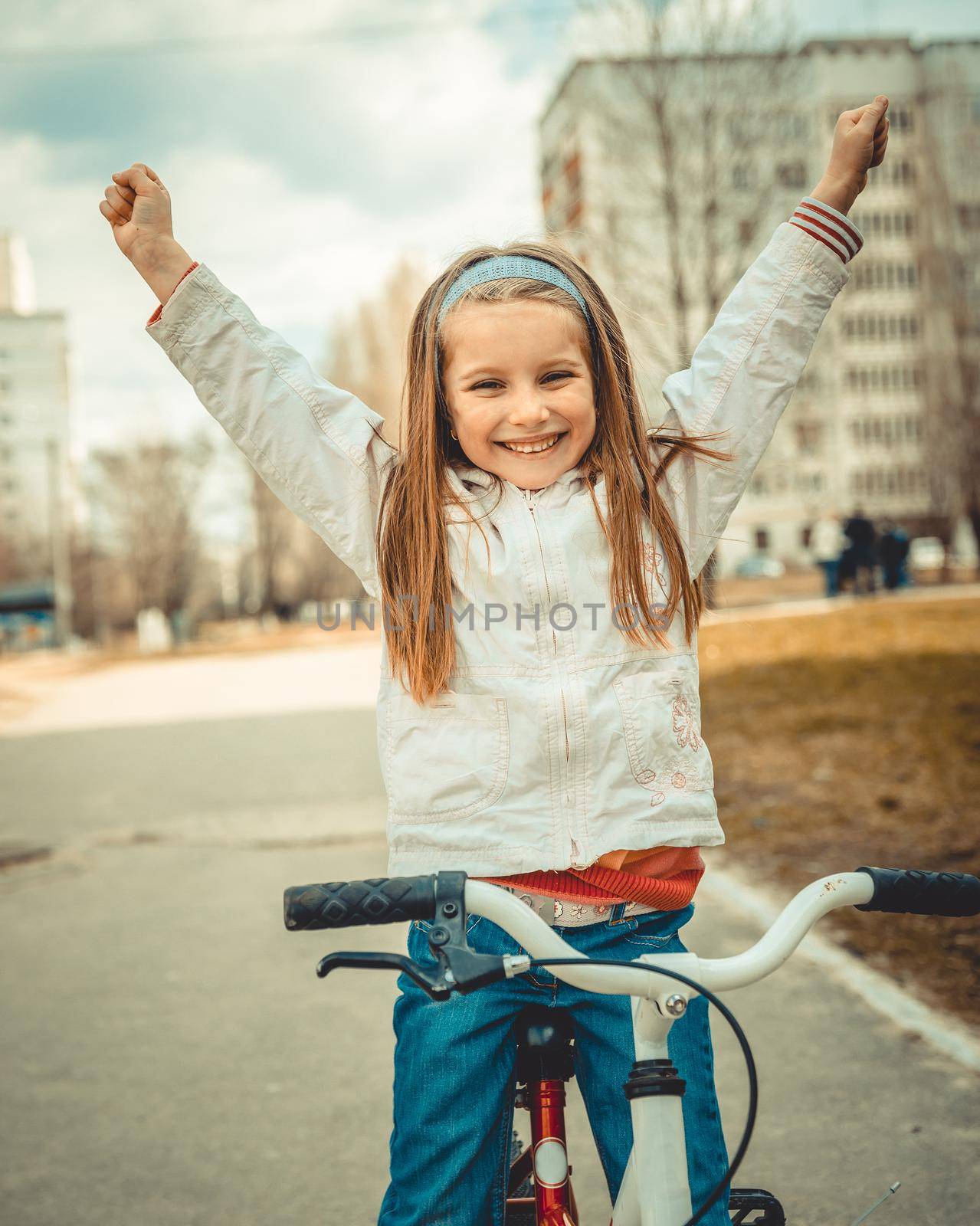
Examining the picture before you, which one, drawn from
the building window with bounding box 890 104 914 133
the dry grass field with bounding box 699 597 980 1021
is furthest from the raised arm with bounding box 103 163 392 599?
the building window with bounding box 890 104 914 133

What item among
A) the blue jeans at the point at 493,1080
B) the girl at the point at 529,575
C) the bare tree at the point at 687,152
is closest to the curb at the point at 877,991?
the blue jeans at the point at 493,1080

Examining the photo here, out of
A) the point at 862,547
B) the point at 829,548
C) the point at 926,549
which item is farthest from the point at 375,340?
the point at 926,549

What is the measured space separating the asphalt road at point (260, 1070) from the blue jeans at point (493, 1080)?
1.30 meters

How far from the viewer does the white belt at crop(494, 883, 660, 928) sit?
5.96ft

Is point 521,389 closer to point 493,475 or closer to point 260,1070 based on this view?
point 493,475

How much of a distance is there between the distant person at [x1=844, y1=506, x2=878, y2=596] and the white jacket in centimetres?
2300

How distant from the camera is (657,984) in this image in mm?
1396

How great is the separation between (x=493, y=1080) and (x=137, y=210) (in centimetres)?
145

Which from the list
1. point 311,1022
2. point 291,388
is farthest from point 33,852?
point 291,388

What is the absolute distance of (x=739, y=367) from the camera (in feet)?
6.31

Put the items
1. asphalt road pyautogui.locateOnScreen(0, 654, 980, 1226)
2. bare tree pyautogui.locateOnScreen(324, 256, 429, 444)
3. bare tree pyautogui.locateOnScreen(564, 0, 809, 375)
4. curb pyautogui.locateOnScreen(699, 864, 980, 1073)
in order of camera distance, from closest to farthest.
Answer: asphalt road pyautogui.locateOnScreen(0, 654, 980, 1226) < curb pyautogui.locateOnScreen(699, 864, 980, 1073) < bare tree pyautogui.locateOnScreen(564, 0, 809, 375) < bare tree pyautogui.locateOnScreen(324, 256, 429, 444)

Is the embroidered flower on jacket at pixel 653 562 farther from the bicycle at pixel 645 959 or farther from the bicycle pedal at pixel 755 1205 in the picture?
the bicycle pedal at pixel 755 1205

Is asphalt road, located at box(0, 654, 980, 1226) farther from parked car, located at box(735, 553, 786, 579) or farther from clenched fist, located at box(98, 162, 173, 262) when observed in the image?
parked car, located at box(735, 553, 786, 579)

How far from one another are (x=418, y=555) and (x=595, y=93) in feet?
42.0
